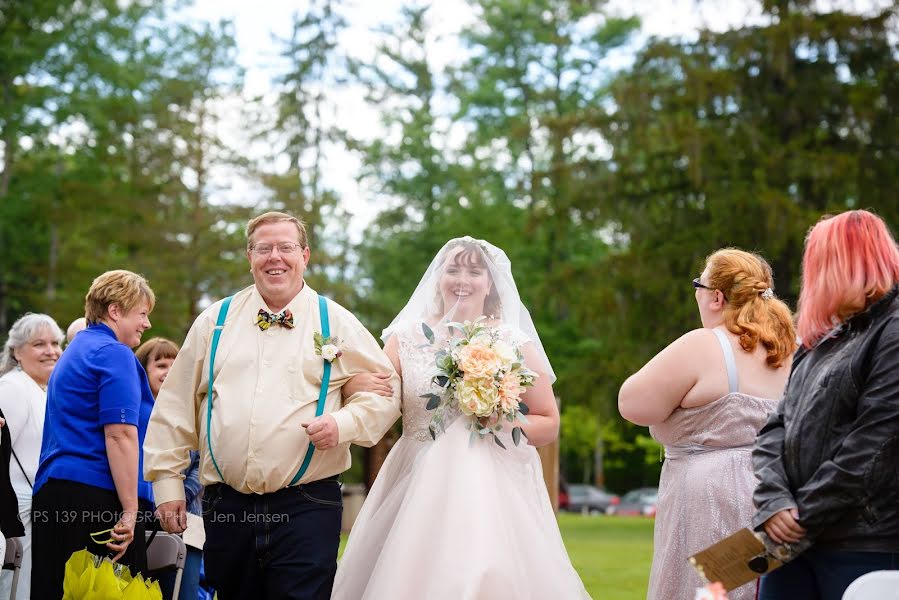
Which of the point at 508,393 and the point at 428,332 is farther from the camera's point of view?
the point at 428,332

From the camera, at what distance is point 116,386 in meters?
5.49

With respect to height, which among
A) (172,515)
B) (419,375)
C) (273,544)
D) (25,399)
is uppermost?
(419,375)

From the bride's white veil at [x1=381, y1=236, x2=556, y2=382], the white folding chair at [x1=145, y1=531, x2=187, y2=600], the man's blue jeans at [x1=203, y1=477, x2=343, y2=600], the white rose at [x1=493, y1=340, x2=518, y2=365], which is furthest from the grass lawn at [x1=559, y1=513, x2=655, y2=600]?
the man's blue jeans at [x1=203, y1=477, x2=343, y2=600]

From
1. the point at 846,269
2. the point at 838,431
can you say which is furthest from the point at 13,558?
the point at 846,269

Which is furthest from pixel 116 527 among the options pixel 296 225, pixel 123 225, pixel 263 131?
pixel 263 131

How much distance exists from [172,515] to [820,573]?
9.18 feet

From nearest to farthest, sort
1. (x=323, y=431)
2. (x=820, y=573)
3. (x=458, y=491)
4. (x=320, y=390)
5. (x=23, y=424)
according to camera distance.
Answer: (x=820, y=573)
(x=323, y=431)
(x=320, y=390)
(x=458, y=491)
(x=23, y=424)

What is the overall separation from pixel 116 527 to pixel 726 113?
19978 mm

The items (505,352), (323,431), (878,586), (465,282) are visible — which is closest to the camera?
(878,586)

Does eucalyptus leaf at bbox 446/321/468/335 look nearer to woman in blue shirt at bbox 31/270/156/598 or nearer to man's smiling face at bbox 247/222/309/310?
man's smiling face at bbox 247/222/309/310

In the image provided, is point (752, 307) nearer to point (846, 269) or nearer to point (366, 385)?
point (846, 269)

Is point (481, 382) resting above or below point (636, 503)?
above

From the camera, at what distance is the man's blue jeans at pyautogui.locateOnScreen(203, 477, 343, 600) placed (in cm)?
474

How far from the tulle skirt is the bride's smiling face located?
685 mm
